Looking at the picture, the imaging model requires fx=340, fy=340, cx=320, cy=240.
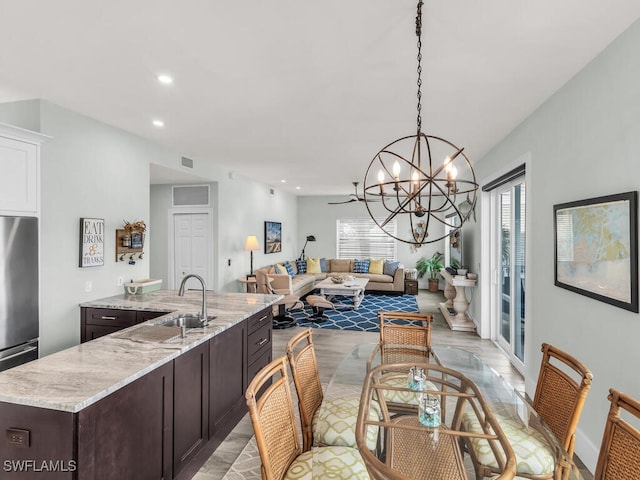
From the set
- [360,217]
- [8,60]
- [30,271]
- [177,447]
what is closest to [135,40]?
[8,60]

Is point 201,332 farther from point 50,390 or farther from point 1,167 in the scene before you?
point 1,167

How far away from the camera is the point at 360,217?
32.7ft

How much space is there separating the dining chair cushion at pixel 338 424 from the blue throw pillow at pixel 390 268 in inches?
281

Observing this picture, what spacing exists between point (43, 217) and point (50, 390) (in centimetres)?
200

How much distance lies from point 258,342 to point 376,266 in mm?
6399

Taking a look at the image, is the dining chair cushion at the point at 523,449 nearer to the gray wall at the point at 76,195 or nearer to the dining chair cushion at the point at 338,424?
the dining chair cushion at the point at 338,424

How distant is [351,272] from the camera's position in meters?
9.41

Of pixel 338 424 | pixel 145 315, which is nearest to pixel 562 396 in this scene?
pixel 338 424

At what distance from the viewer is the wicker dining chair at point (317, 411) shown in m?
1.77

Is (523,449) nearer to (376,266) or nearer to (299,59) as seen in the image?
(299,59)

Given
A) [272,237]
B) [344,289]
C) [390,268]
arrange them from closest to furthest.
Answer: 1. [344,289]
2. [272,237]
3. [390,268]

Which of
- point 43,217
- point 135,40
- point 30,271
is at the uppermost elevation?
point 135,40

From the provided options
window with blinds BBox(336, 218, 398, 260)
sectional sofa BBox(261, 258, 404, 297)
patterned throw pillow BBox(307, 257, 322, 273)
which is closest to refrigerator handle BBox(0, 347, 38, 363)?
sectional sofa BBox(261, 258, 404, 297)

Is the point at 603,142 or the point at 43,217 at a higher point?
the point at 603,142
